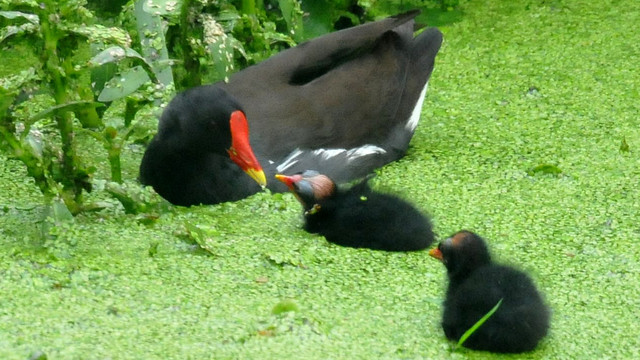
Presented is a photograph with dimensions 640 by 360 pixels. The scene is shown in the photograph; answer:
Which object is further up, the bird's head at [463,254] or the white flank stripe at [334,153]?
the bird's head at [463,254]

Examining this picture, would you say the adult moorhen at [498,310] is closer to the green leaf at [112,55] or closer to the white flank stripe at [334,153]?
the white flank stripe at [334,153]

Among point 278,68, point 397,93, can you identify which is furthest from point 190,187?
point 397,93

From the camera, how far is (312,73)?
402 centimetres

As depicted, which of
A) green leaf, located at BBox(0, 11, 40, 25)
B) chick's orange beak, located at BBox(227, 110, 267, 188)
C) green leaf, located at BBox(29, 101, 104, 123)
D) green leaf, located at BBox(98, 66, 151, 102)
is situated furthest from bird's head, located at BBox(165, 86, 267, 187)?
green leaf, located at BBox(0, 11, 40, 25)

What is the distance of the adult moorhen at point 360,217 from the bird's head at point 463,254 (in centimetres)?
40

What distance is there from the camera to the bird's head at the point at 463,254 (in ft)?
8.93

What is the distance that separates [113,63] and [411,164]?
1.12m

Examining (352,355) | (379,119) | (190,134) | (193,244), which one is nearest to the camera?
(352,355)

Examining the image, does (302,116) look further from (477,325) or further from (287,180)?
(477,325)

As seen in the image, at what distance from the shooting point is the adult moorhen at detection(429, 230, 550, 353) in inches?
98.6

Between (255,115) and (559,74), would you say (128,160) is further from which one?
(559,74)

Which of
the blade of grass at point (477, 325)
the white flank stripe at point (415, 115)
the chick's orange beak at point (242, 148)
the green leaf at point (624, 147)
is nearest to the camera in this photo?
the blade of grass at point (477, 325)

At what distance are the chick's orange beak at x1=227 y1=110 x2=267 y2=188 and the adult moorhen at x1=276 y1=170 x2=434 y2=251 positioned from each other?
0.50 ft

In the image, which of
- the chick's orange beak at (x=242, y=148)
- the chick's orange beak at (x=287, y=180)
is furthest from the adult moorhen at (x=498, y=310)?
the chick's orange beak at (x=242, y=148)
